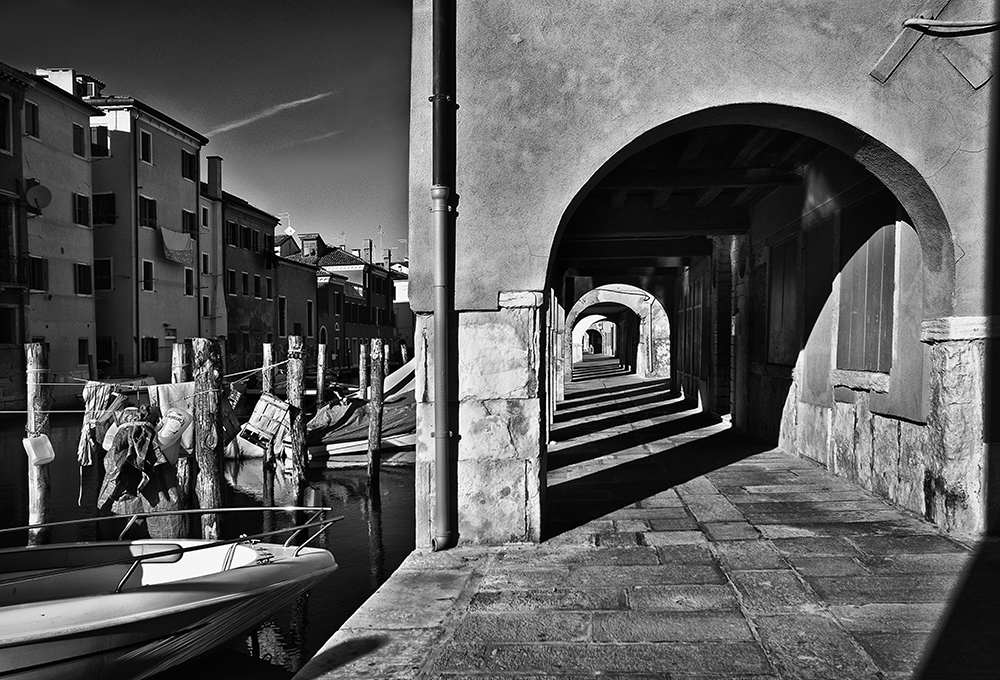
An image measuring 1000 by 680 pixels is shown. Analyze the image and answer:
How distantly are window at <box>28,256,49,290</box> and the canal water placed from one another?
4366mm

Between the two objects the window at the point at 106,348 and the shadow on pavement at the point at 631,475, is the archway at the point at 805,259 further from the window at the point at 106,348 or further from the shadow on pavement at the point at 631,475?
the window at the point at 106,348

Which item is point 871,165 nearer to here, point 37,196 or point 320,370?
point 320,370

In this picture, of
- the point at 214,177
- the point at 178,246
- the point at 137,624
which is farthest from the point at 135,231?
the point at 137,624

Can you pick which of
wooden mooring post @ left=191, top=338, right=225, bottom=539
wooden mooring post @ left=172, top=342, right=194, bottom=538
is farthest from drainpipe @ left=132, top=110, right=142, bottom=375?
wooden mooring post @ left=191, top=338, right=225, bottom=539

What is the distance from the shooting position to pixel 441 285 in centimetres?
467

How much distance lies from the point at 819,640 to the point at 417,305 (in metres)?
2.85

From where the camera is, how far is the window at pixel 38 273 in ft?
69.2

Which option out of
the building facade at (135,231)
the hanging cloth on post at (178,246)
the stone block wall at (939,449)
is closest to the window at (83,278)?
the building facade at (135,231)

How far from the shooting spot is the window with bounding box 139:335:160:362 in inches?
1024

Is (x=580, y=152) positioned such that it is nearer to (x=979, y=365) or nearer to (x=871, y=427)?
(x=979, y=365)

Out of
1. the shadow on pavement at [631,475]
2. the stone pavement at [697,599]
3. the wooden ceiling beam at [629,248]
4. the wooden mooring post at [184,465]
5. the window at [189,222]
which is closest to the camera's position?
the stone pavement at [697,599]

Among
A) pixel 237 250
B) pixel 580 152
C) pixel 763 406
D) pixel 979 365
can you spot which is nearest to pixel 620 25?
pixel 580 152

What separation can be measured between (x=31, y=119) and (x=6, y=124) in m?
1.12

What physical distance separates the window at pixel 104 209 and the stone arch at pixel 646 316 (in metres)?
15.8
